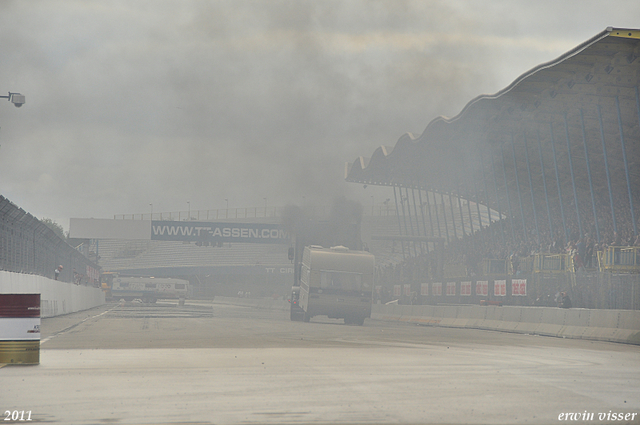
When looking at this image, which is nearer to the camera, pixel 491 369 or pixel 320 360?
pixel 491 369

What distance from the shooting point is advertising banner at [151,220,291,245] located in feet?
271

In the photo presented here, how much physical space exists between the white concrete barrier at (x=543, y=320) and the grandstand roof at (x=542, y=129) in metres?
9.62

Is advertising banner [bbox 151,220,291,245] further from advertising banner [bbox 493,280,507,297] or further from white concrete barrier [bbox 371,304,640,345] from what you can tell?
advertising banner [bbox 493,280,507,297]

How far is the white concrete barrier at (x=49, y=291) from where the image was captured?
80.3 feet

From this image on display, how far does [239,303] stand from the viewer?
90500mm

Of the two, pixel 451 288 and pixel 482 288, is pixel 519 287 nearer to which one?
pixel 482 288

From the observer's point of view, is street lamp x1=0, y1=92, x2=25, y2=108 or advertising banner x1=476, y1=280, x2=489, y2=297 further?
advertising banner x1=476, y1=280, x2=489, y2=297

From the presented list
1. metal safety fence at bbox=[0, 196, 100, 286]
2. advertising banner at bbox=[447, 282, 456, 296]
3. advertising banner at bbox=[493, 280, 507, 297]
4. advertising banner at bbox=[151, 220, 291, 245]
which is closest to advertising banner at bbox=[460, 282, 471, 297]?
advertising banner at bbox=[447, 282, 456, 296]

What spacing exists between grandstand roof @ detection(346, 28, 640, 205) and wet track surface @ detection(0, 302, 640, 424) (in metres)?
18.2

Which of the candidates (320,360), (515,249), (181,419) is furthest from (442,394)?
(515,249)

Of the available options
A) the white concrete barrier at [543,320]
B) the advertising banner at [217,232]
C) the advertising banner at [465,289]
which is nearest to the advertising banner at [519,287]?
the white concrete barrier at [543,320]

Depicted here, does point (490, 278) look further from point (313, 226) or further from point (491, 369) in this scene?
point (491, 369)

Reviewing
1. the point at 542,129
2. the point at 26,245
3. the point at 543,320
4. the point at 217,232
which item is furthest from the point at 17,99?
the point at 217,232

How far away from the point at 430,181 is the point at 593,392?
53152mm
